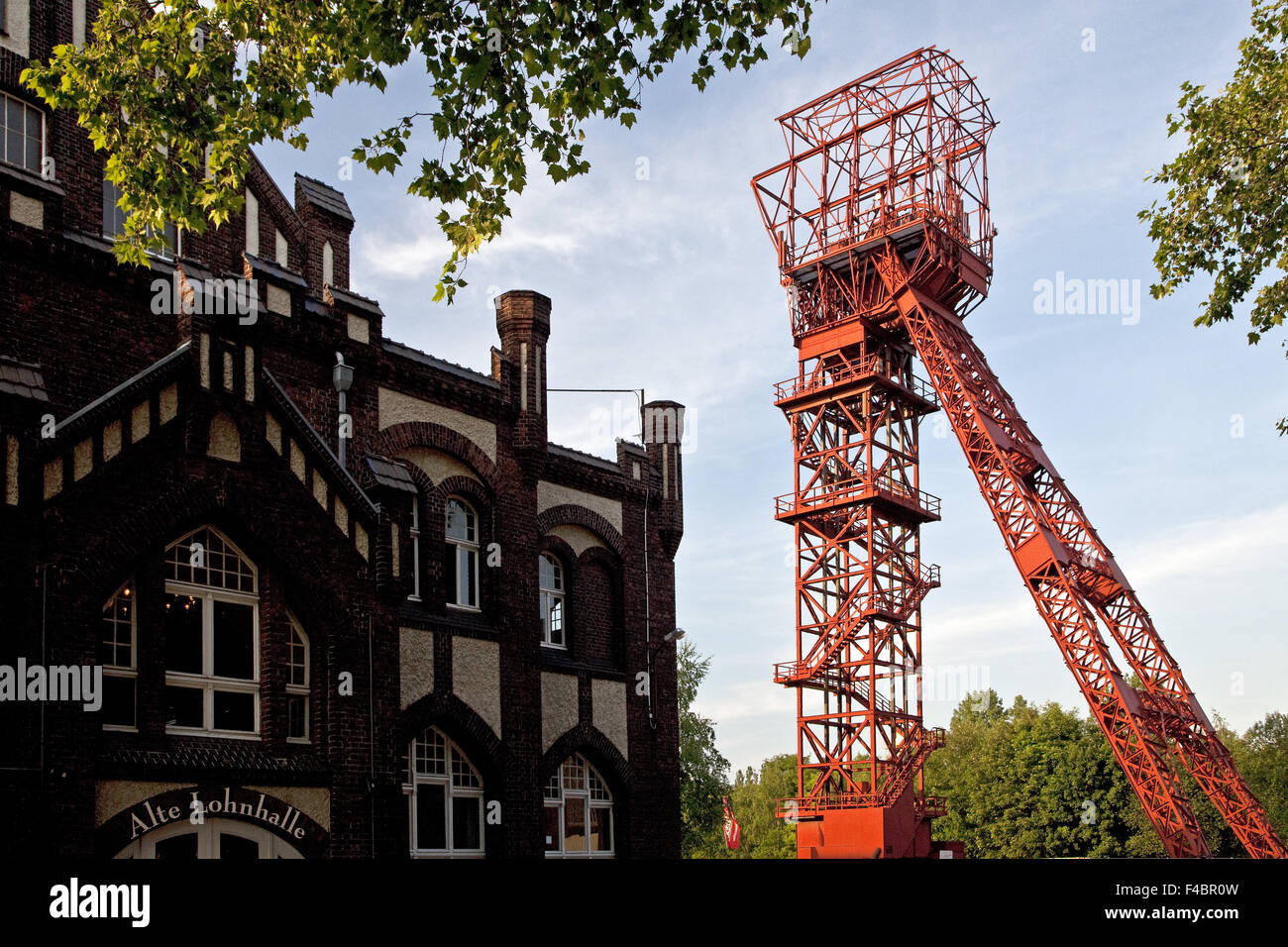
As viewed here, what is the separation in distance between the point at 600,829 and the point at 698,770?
3632cm

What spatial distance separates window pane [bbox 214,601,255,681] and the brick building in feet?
0.12

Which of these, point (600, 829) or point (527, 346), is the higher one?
point (527, 346)

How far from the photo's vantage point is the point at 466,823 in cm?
2173

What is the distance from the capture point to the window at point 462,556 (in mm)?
22656

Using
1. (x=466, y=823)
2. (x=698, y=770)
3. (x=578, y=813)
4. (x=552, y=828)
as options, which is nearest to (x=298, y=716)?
(x=466, y=823)

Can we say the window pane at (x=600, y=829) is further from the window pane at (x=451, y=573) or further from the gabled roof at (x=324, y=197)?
the gabled roof at (x=324, y=197)

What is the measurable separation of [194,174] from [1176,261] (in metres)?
15.1

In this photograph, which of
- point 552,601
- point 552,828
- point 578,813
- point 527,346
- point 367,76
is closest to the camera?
point 367,76

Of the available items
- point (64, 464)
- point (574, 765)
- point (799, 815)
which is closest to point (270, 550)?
point (64, 464)

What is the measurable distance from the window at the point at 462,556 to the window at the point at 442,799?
248 centimetres

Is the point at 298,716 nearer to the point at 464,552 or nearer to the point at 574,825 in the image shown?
the point at 464,552
